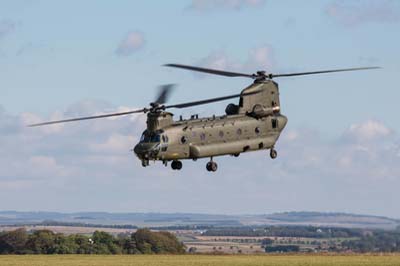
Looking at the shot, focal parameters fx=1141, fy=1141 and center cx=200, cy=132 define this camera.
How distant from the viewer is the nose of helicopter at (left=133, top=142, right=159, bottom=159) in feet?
297

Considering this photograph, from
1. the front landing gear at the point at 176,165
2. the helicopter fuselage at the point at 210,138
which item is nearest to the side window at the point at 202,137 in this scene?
the helicopter fuselage at the point at 210,138

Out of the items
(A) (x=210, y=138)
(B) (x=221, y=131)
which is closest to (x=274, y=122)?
(B) (x=221, y=131)

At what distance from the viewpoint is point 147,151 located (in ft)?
297

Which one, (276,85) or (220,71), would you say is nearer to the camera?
(220,71)

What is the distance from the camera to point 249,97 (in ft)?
327

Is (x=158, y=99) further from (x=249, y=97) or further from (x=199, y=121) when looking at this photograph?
(x=249, y=97)

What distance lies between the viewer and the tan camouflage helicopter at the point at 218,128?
91.2 meters

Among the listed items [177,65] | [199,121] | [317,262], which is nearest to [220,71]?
[199,121]

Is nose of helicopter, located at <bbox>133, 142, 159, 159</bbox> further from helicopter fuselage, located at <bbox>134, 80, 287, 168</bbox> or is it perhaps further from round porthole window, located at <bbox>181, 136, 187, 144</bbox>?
round porthole window, located at <bbox>181, 136, 187, 144</bbox>

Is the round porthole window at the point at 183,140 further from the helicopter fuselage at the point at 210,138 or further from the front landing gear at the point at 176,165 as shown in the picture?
the front landing gear at the point at 176,165

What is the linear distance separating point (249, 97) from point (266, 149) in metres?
4.78

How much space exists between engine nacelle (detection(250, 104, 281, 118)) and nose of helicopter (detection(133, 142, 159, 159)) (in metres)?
12.0

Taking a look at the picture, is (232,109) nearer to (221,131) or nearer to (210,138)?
(221,131)

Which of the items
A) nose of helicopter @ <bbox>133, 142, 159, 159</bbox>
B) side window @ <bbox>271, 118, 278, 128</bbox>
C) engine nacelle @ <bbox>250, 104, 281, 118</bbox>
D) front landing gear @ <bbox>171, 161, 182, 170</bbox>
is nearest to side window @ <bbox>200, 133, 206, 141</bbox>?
front landing gear @ <bbox>171, 161, 182, 170</bbox>
